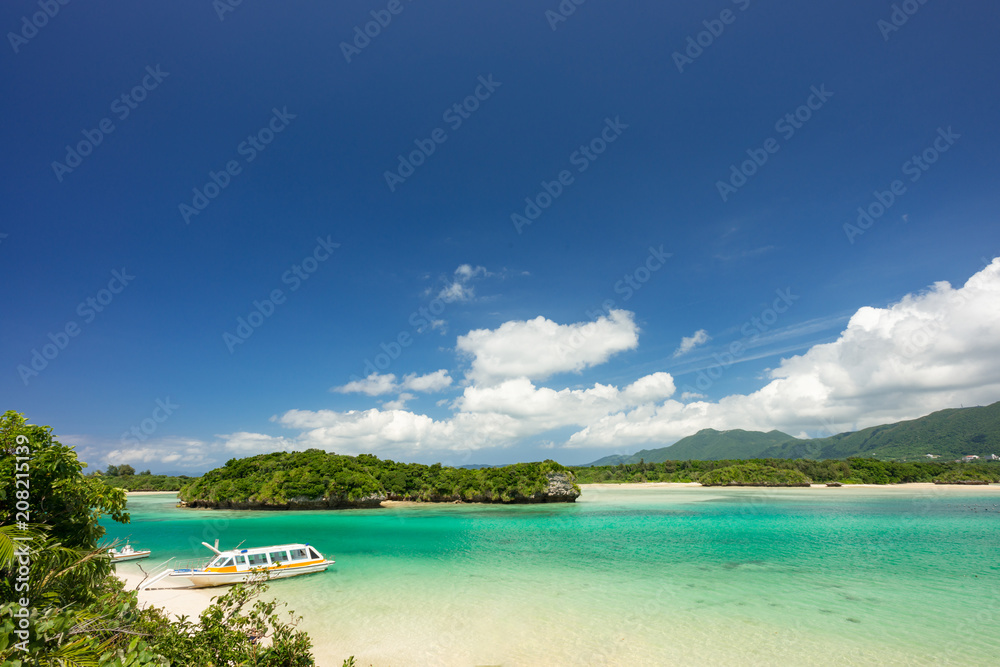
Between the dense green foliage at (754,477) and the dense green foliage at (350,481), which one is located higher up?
the dense green foliage at (350,481)

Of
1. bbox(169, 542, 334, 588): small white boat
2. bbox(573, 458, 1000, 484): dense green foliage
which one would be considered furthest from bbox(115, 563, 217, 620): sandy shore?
bbox(573, 458, 1000, 484): dense green foliage

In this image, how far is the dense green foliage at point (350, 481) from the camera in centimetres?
6003

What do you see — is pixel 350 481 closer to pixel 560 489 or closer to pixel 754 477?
pixel 560 489

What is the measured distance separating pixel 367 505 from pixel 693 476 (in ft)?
298

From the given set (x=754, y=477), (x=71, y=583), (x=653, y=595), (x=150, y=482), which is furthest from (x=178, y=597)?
(x=150, y=482)

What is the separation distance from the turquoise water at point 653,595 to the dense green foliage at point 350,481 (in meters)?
25.5

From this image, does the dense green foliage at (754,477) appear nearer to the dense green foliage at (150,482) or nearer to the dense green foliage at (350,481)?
the dense green foliage at (350,481)

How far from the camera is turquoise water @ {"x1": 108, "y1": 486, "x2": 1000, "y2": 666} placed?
11461 mm

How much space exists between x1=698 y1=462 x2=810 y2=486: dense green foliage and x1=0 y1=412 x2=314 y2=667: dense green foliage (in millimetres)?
114861

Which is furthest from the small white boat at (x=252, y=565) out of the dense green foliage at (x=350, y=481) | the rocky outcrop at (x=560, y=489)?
the rocky outcrop at (x=560, y=489)

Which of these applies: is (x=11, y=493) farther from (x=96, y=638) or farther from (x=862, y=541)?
(x=862, y=541)

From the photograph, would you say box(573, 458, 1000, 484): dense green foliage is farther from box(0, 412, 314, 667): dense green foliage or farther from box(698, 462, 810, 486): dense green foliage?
box(0, 412, 314, 667): dense green foliage

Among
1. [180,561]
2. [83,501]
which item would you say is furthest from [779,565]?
[180,561]

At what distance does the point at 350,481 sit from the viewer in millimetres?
60781
